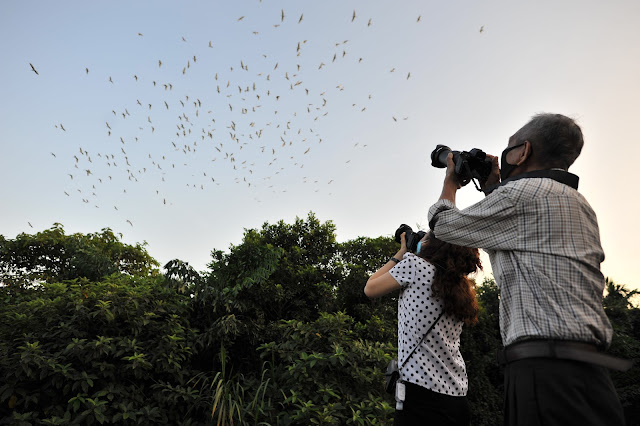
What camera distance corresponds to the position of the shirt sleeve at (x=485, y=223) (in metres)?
1.82

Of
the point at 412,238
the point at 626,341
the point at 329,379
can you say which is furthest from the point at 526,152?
the point at 626,341

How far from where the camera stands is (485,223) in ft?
6.12

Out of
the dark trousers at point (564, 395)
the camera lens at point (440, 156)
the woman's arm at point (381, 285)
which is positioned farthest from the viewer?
the woman's arm at point (381, 285)

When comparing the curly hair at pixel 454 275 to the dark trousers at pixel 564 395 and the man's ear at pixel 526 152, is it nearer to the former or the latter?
the man's ear at pixel 526 152

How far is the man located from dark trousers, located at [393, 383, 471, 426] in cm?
86

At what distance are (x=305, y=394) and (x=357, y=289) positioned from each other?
3612mm

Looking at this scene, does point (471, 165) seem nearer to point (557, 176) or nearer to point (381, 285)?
point (557, 176)

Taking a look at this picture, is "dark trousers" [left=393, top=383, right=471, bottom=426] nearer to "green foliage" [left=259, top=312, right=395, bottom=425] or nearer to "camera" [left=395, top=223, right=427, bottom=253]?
"camera" [left=395, top=223, right=427, bottom=253]

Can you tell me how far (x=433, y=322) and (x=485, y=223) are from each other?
3.35 feet

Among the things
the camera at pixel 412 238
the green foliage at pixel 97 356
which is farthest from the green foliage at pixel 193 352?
the camera at pixel 412 238

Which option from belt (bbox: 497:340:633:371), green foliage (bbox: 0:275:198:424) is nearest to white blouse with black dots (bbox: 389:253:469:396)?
belt (bbox: 497:340:633:371)

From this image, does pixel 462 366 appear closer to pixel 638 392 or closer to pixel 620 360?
pixel 620 360

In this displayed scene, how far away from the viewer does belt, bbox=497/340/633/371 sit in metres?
1.59

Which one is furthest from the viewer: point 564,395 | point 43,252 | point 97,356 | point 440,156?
point 43,252
